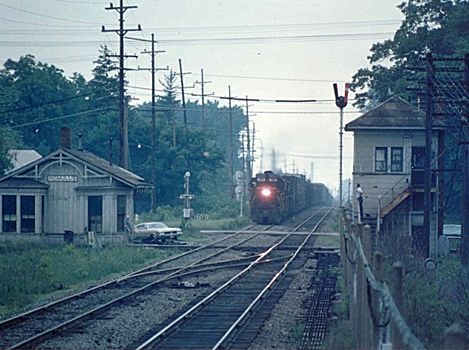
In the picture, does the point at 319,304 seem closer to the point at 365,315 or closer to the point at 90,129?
the point at 365,315

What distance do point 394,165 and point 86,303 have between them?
21533 millimetres

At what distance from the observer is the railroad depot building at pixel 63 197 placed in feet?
119

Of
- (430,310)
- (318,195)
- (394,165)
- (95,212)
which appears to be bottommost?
(430,310)

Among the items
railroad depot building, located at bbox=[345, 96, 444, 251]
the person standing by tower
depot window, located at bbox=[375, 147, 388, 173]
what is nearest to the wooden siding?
railroad depot building, located at bbox=[345, 96, 444, 251]

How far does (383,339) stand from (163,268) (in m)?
21.4

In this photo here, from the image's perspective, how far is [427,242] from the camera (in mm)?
28453

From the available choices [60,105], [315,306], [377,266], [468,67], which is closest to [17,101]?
[60,105]

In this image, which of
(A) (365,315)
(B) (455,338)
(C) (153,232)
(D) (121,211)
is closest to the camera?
→ (B) (455,338)

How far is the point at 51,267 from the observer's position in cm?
2648

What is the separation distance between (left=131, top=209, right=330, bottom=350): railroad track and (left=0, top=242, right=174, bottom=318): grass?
173 inches

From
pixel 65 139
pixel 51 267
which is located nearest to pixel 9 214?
pixel 65 139

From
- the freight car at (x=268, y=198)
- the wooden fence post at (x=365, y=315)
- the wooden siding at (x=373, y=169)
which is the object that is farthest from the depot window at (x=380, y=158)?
the wooden fence post at (x=365, y=315)

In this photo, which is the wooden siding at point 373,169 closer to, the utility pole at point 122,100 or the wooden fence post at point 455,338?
the utility pole at point 122,100

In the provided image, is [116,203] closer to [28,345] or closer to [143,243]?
[143,243]
